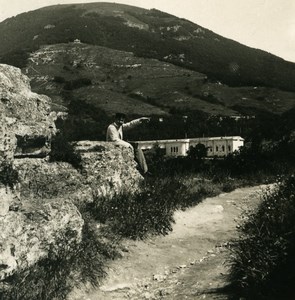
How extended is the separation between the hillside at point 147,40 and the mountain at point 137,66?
259 millimetres

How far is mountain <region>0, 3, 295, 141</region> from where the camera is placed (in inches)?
2584

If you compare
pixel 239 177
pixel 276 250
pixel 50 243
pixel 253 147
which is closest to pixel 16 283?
pixel 50 243

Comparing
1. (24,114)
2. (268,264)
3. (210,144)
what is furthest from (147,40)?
(268,264)

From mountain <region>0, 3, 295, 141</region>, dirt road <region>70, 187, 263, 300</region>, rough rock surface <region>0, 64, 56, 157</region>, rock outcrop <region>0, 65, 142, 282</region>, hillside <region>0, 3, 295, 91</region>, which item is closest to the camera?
rock outcrop <region>0, 65, 142, 282</region>

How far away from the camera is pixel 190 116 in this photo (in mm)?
59594

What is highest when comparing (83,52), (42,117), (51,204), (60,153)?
(83,52)

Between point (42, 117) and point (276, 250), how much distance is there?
560cm

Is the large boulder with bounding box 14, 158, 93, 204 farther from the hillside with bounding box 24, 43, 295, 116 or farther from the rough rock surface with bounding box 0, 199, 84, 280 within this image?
the hillside with bounding box 24, 43, 295, 116

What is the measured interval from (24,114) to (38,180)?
1.36 meters

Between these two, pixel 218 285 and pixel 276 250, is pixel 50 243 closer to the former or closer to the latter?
pixel 218 285

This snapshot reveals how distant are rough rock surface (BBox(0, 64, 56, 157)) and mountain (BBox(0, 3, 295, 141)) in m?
31.6

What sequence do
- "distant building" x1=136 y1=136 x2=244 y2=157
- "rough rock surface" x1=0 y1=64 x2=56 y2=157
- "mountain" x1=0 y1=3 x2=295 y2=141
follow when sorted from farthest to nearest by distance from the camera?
"mountain" x1=0 y1=3 x2=295 y2=141
"distant building" x1=136 y1=136 x2=244 y2=157
"rough rock surface" x1=0 y1=64 x2=56 y2=157

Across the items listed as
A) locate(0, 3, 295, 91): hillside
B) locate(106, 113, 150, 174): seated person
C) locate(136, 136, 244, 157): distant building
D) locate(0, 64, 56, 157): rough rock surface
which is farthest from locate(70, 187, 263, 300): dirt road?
locate(0, 3, 295, 91): hillside

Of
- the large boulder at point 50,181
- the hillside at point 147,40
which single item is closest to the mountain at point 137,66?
the hillside at point 147,40
